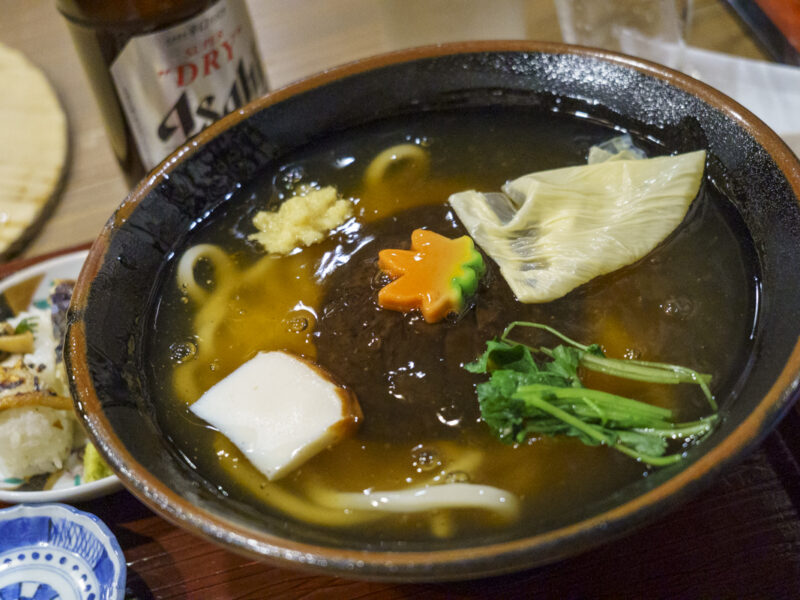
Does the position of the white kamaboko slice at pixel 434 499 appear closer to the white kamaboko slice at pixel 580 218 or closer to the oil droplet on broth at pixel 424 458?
the oil droplet on broth at pixel 424 458

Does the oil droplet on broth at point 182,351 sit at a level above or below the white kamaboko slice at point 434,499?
above

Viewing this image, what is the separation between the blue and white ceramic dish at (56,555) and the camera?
52.3 inches

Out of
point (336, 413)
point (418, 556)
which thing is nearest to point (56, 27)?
point (336, 413)

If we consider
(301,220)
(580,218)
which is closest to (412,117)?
(301,220)

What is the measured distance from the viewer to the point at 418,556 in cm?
98

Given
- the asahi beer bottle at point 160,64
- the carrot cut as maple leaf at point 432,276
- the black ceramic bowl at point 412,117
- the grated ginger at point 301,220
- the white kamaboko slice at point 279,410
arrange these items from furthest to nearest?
1. the asahi beer bottle at point 160,64
2. the grated ginger at point 301,220
3. the carrot cut as maple leaf at point 432,276
4. the white kamaboko slice at point 279,410
5. the black ceramic bowl at point 412,117

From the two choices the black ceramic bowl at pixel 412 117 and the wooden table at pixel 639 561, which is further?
→ the wooden table at pixel 639 561

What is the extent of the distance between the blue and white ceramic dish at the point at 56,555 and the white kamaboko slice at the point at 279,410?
0.29 m

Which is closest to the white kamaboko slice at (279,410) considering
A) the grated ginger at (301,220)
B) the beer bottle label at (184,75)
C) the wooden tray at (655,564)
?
the wooden tray at (655,564)

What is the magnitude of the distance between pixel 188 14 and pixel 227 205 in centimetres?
59

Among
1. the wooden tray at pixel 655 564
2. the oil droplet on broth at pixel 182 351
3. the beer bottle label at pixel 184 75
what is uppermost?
the beer bottle label at pixel 184 75

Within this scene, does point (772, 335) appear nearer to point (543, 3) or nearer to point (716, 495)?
point (716, 495)

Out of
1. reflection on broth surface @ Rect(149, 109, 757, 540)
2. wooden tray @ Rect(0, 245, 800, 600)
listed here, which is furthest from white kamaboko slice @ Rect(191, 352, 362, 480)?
wooden tray @ Rect(0, 245, 800, 600)

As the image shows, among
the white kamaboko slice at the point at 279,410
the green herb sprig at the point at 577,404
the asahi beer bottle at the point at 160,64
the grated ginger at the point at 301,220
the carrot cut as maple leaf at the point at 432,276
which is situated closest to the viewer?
the green herb sprig at the point at 577,404
